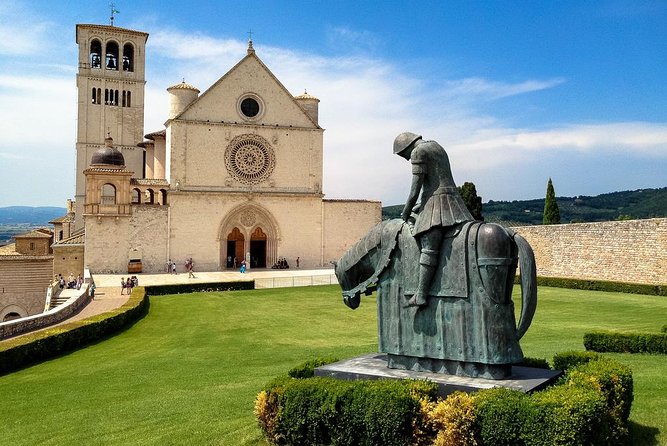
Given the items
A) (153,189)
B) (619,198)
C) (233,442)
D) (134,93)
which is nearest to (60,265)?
Answer: (153,189)

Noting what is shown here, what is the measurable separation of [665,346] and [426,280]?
29.0 feet

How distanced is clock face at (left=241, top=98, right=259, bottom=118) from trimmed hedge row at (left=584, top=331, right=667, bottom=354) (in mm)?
34783

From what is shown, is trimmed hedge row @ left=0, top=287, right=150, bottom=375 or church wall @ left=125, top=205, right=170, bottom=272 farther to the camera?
church wall @ left=125, top=205, right=170, bottom=272

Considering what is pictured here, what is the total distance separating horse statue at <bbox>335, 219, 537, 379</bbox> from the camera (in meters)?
7.23

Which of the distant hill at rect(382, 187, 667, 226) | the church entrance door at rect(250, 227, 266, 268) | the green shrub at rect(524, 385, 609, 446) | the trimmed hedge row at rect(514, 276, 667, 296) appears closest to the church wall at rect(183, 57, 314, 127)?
the church entrance door at rect(250, 227, 266, 268)

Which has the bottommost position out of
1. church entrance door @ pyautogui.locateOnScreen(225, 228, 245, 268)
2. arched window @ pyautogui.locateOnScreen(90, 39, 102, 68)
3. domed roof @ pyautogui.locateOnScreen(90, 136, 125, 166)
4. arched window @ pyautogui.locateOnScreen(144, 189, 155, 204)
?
church entrance door @ pyautogui.locateOnScreen(225, 228, 245, 268)

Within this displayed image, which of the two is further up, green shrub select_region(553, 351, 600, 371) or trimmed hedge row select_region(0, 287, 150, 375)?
green shrub select_region(553, 351, 600, 371)

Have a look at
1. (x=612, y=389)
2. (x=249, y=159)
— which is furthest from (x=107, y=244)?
(x=612, y=389)

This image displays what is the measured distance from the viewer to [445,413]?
6.41m

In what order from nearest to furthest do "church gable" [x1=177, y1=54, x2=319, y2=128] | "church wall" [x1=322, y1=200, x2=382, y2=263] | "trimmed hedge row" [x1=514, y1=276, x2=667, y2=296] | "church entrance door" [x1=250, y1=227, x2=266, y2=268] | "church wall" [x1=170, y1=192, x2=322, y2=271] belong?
"trimmed hedge row" [x1=514, y1=276, x2=667, y2=296] → "church wall" [x1=170, y1=192, x2=322, y2=271] → "church gable" [x1=177, y1=54, x2=319, y2=128] → "church entrance door" [x1=250, y1=227, x2=266, y2=268] → "church wall" [x1=322, y1=200, x2=382, y2=263]

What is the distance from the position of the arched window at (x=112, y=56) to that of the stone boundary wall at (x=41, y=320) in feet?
119

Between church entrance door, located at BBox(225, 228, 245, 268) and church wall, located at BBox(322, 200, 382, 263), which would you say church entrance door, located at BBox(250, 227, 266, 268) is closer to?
church entrance door, located at BBox(225, 228, 245, 268)

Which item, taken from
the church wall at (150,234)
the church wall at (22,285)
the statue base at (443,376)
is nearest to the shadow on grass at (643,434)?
the statue base at (443,376)

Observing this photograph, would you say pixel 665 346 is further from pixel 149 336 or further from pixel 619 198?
pixel 619 198
